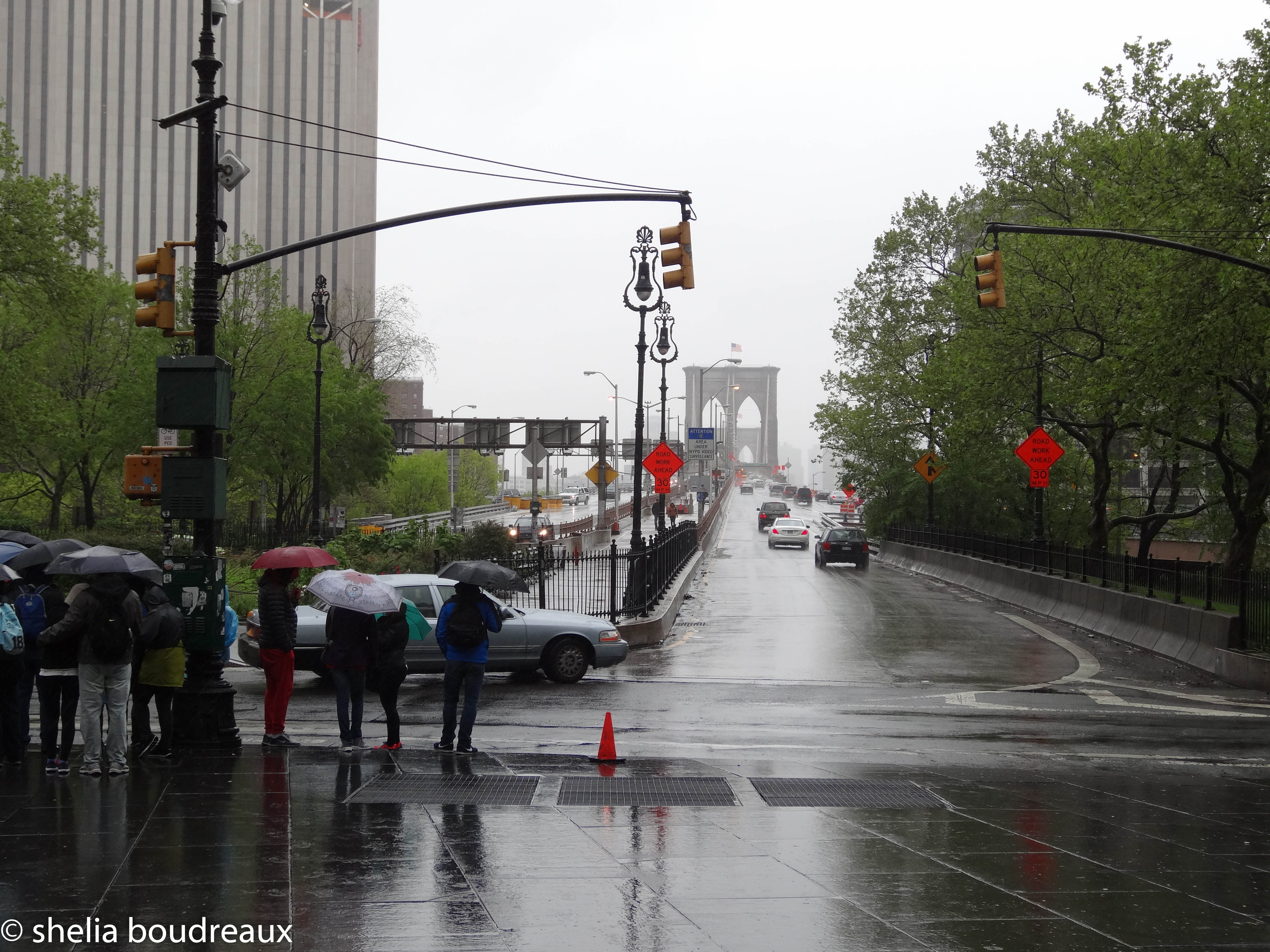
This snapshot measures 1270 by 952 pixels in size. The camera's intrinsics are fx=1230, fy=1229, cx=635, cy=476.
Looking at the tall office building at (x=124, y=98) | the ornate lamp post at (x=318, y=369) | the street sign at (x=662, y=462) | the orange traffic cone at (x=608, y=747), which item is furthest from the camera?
the tall office building at (x=124, y=98)

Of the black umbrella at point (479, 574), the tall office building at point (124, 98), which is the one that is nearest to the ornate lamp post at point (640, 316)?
the black umbrella at point (479, 574)

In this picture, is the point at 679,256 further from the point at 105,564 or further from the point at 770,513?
the point at 770,513

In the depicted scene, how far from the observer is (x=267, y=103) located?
136 m

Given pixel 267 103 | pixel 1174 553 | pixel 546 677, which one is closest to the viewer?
pixel 546 677

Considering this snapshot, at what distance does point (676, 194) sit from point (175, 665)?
7.88 metres

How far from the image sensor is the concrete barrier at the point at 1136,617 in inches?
751

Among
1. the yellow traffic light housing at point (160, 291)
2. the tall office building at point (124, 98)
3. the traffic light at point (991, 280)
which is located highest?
the tall office building at point (124, 98)

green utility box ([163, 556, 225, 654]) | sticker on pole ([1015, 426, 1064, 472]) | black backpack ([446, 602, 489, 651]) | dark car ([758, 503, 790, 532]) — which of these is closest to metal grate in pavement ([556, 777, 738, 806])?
black backpack ([446, 602, 489, 651])

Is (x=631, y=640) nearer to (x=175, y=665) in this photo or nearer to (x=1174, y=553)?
(x=175, y=665)

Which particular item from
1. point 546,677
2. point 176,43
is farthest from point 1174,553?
point 176,43

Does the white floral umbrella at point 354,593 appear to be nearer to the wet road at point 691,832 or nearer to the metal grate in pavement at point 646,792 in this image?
the wet road at point 691,832

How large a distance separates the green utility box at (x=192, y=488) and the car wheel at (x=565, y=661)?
674cm

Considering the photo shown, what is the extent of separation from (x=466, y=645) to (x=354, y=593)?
1.06 meters

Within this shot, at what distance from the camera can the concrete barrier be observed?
19.1m
